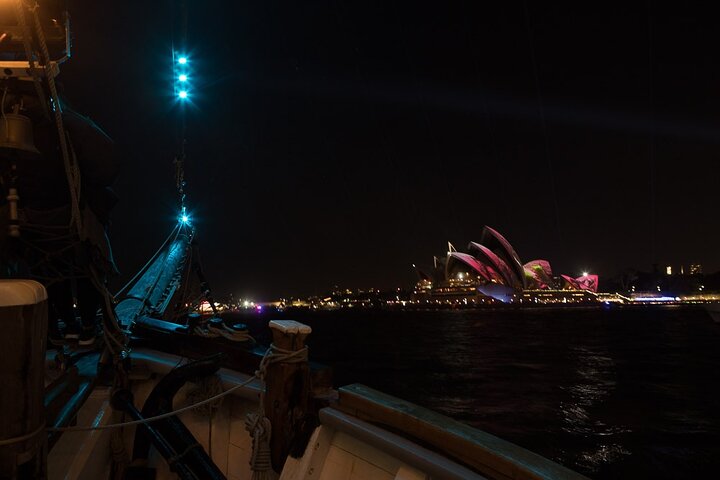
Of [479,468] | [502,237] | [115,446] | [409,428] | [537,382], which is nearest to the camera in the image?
[479,468]

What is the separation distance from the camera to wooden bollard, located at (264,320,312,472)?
312 centimetres

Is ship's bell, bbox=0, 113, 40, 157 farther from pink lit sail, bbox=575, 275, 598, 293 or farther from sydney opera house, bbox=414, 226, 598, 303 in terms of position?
pink lit sail, bbox=575, 275, 598, 293

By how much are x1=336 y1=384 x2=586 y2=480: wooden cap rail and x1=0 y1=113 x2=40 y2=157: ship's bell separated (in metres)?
3.46

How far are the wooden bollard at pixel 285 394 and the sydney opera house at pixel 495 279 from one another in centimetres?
9096

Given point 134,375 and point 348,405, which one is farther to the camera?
point 134,375

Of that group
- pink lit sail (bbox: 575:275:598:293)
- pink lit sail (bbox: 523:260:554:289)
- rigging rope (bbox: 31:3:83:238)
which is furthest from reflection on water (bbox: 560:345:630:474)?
pink lit sail (bbox: 575:275:598:293)

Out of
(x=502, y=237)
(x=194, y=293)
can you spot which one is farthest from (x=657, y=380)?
(x=502, y=237)

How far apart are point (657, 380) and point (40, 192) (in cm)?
2241

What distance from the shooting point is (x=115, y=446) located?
391cm

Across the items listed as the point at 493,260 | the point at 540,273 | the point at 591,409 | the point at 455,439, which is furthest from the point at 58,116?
the point at 540,273

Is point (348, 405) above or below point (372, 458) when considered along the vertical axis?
above

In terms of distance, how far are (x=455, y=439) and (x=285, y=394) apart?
1.28 meters

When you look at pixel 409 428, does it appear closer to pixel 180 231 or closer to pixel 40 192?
pixel 40 192

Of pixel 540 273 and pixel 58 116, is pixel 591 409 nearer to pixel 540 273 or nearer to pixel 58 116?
pixel 58 116
